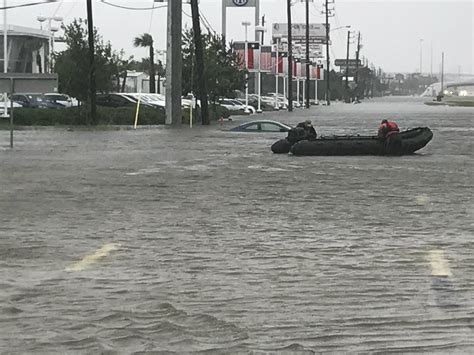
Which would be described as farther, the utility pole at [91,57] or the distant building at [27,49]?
the distant building at [27,49]

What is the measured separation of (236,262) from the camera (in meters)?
9.94

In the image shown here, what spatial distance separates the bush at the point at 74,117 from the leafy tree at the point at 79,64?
1089mm

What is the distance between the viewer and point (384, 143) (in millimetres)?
26141

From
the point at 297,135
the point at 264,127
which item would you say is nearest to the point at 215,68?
the point at 264,127

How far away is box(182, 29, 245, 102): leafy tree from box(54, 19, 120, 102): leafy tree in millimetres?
5864

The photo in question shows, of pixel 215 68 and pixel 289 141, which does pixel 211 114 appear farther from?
pixel 289 141

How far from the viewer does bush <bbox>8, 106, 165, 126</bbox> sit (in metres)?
49.2

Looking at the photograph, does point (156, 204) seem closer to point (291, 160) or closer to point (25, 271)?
point (25, 271)

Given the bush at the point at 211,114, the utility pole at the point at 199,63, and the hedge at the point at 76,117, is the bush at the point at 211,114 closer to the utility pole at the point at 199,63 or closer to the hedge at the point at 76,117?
the hedge at the point at 76,117

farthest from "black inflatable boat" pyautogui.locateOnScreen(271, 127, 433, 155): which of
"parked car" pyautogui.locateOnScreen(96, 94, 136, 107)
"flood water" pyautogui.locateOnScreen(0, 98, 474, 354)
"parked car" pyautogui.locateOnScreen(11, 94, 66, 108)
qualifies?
"parked car" pyautogui.locateOnScreen(11, 94, 66, 108)

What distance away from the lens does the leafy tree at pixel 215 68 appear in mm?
54469

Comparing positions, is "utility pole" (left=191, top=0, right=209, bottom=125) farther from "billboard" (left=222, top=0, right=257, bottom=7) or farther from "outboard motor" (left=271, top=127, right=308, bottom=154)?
"billboard" (left=222, top=0, right=257, bottom=7)

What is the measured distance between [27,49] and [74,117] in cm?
4857

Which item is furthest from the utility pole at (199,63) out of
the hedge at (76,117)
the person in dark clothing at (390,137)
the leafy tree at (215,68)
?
the person in dark clothing at (390,137)
